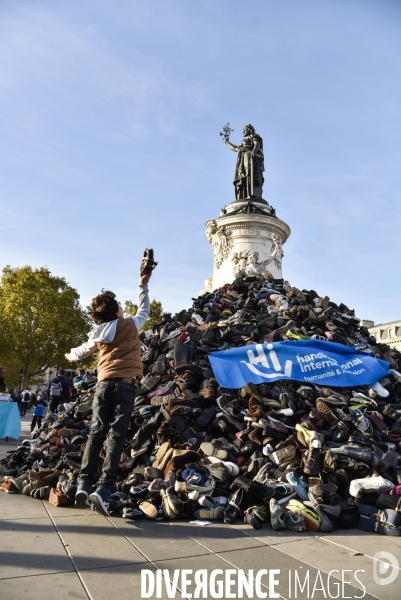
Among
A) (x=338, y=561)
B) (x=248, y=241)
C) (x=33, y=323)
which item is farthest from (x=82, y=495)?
(x=33, y=323)

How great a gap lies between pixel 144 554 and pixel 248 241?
45.0ft

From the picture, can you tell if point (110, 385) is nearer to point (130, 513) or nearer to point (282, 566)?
point (130, 513)

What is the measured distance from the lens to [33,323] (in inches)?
1358

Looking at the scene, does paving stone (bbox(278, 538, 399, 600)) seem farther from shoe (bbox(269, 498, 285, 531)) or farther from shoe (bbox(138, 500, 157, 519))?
shoe (bbox(138, 500, 157, 519))

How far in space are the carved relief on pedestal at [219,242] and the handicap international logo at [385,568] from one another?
13.6 meters

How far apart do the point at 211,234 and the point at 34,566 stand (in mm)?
15118

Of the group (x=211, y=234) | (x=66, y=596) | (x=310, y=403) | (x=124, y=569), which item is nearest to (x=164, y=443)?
(x=310, y=403)

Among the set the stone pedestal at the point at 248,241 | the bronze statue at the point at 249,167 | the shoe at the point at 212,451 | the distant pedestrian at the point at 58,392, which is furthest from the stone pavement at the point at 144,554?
the bronze statue at the point at 249,167

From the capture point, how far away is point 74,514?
13.2 ft

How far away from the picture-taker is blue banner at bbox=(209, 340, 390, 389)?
6.24 metres

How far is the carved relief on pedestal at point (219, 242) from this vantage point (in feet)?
53.7

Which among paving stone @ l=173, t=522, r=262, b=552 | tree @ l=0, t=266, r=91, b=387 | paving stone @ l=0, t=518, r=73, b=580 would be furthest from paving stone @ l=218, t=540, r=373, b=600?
tree @ l=0, t=266, r=91, b=387

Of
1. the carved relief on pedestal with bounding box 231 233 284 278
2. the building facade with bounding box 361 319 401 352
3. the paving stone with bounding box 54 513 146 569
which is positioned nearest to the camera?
the paving stone with bounding box 54 513 146 569

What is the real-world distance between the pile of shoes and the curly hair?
1701mm
